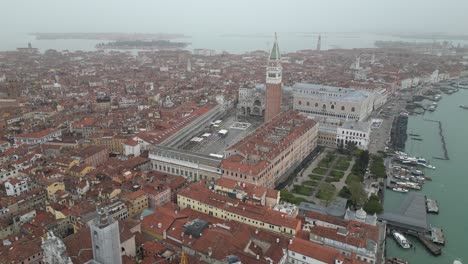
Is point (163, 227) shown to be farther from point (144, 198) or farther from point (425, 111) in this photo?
point (425, 111)

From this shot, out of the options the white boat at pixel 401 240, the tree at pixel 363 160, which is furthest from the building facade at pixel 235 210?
the tree at pixel 363 160

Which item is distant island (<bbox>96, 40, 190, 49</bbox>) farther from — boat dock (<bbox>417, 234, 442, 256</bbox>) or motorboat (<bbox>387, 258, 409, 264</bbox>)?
motorboat (<bbox>387, 258, 409, 264</bbox>)

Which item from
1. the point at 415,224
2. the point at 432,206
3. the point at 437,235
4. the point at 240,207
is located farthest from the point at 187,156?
the point at 432,206

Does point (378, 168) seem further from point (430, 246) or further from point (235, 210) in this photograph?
point (235, 210)

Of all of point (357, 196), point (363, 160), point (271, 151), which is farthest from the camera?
point (363, 160)

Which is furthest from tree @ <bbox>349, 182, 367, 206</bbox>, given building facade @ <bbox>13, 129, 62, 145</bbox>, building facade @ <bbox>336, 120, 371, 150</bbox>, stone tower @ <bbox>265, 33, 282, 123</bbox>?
building facade @ <bbox>13, 129, 62, 145</bbox>

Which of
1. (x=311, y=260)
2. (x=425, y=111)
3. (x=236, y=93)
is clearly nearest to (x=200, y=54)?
(x=236, y=93)
